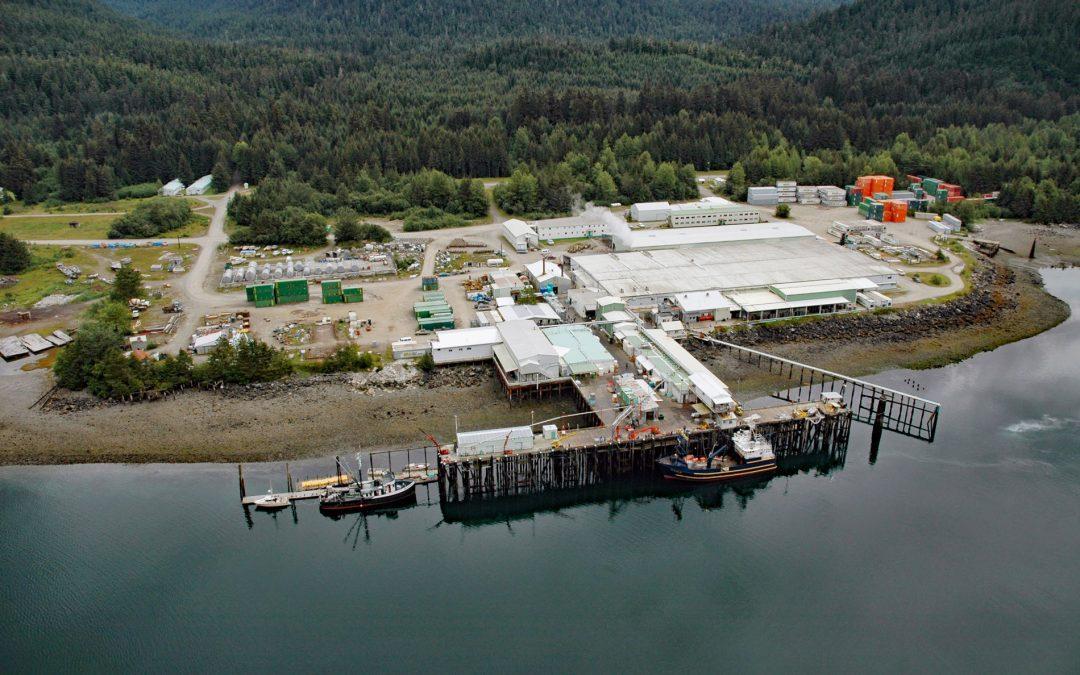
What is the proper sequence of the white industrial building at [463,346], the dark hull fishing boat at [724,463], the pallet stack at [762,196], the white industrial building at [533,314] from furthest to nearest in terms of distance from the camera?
the pallet stack at [762,196], the white industrial building at [533,314], the white industrial building at [463,346], the dark hull fishing boat at [724,463]

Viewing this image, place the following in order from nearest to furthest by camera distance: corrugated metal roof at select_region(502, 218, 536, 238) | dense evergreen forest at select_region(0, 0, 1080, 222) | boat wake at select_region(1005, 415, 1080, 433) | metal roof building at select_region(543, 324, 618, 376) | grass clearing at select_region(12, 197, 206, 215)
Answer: boat wake at select_region(1005, 415, 1080, 433)
metal roof building at select_region(543, 324, 618, 376)
corrugated metal roof at select_region(502, 218, 536, 238)
grass clearing at select_region(12, 197, 206, 215)
dense evergreen forest at select_region(0, 0, 1080, 222)

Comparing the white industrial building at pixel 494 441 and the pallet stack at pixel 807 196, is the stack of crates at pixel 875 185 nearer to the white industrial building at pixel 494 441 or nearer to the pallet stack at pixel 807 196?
the pallet stack at pixel 807 196

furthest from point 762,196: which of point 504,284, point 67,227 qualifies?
point 67,227

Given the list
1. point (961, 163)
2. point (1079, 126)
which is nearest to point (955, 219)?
point (961, 163)

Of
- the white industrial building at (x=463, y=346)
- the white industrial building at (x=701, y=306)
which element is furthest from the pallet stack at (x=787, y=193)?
the white industrial building at (x=463, y=346)

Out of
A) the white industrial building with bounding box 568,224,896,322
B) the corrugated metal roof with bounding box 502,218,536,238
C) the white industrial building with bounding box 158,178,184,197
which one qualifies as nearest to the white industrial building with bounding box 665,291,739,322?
the white industrial building with bounding box 568,224,896,322

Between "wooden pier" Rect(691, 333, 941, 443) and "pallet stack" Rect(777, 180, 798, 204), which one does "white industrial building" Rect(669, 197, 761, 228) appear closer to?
"pallet stack" Rect(777, 180, 798, 204)

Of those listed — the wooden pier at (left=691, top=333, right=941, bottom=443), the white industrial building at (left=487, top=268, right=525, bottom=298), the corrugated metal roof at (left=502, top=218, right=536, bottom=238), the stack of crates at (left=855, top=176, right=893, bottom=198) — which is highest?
the stack of crates at (left=855, top=176, right=893, bottom=198)
